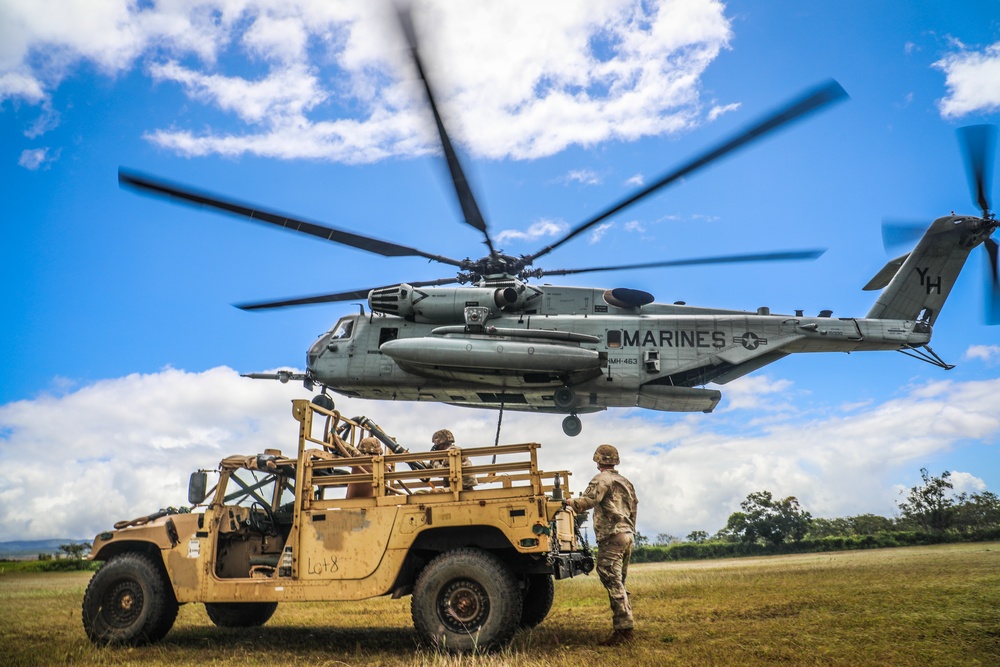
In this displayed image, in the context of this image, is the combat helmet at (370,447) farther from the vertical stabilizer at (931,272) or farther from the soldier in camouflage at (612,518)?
the vertical stabilizer at (931,272)

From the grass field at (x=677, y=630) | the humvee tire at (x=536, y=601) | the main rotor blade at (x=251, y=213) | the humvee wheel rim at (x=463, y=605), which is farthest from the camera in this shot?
the main rotor blade at (x=251, y=213)

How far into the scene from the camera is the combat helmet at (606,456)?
6912 mm

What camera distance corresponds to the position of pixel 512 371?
12.7m

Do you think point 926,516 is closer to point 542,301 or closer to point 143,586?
point 542,301

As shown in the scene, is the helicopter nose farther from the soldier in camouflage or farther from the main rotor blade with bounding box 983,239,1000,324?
the main rotor blade with bounding box 983,239,1000,324

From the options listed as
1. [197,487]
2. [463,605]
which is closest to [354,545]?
[463,605]

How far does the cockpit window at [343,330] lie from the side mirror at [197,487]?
700cm

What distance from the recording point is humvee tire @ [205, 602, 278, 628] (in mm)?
7945

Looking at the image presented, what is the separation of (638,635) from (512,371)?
6687mm

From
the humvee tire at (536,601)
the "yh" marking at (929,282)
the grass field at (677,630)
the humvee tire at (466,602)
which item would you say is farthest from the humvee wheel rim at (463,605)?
the "yh" marking at (929,282)

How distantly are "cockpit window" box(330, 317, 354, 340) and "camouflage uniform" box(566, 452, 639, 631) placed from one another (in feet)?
27.5

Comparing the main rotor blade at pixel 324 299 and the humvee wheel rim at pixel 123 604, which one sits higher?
the main rotor blade at pixel 324 299

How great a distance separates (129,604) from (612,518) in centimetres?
483

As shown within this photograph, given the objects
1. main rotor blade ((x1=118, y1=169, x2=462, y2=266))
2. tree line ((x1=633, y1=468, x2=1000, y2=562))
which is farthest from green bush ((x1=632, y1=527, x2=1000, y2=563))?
main rotor blade ((x1=118, y1=169, x2=462, y2=266))
